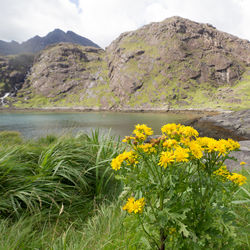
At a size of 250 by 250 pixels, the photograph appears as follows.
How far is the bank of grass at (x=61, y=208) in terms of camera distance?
2.08 m

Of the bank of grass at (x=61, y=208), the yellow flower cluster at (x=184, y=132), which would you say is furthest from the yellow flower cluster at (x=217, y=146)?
the bank of grass at (x=61, y=208)

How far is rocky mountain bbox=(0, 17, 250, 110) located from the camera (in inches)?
5069

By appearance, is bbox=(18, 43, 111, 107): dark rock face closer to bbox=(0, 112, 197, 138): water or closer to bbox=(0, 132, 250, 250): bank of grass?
bbox=(0, 112, 197, 138): water

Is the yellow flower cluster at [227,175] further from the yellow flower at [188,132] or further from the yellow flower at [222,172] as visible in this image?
the yellow flower at [188,132]

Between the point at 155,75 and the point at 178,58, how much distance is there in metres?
29.7

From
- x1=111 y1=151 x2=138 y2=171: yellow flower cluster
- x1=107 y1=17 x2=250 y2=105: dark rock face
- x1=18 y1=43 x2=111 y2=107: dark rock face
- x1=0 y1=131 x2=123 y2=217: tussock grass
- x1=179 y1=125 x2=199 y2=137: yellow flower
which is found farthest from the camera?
x1=18 y1=43 x2=111 y2=107: dark rock face

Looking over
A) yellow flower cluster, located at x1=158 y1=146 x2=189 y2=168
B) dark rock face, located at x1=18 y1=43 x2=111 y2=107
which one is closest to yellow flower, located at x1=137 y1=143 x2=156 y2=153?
yellow flower cluster, located at x1=158 y1=146 x2=189 y2=168

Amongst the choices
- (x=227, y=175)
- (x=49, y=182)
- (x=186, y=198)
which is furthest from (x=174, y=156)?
(x=49, y=182)

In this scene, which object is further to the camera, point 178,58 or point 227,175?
point 178,58

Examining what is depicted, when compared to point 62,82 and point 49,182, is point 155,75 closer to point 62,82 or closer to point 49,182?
point 62,82

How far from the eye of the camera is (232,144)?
156 cm

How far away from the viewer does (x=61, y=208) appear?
84.8 inches

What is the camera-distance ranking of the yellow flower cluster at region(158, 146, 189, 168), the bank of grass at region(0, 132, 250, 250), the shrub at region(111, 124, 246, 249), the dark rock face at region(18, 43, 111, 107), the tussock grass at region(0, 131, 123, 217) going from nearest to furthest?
the yellow flower cluster at region(158, 146, 189, 168) < the shrub at region(111, 124, 246, 249) < the bank of grass at region(0, 132, 250, 250) < the tussock grass at region(0, 131, 123, 217) < the dark rock face at region(18, 43, 111, 107)

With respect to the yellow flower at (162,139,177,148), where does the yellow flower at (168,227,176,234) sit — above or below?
below
